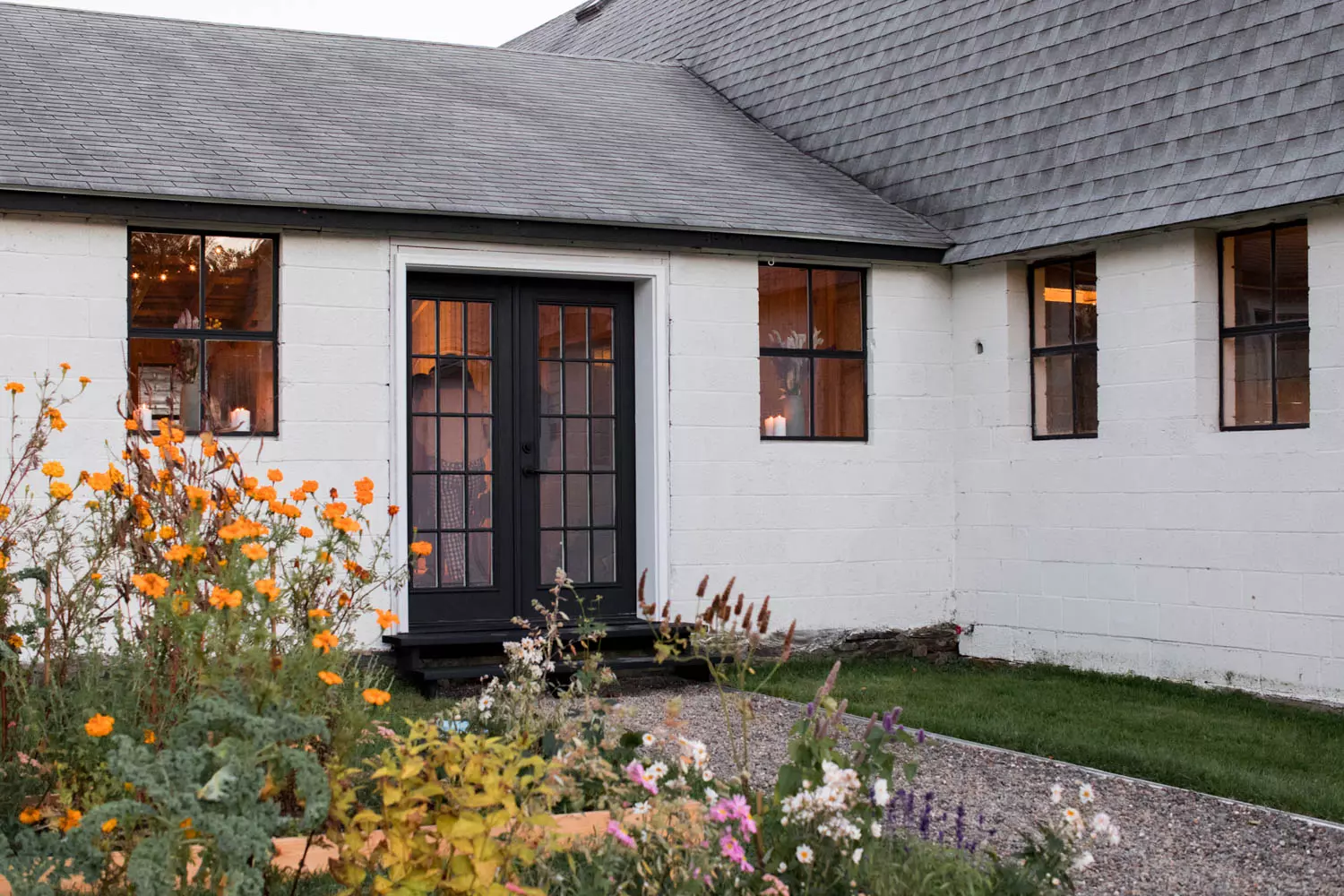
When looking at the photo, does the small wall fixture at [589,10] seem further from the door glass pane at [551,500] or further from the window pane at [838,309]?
the door glass pane at [551,500]

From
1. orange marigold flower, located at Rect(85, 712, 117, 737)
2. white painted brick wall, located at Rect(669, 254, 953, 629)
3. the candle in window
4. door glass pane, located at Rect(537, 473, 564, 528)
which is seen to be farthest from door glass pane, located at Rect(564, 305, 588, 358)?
orange marigold flower, located at Rect(85, 712, 117, 737)

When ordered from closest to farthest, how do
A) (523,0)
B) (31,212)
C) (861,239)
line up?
(31,212)
(861,239)
(523,0)

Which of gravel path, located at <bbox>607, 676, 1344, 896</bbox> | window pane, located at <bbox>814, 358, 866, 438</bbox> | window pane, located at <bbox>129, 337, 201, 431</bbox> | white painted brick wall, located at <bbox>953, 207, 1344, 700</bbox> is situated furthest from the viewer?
window pane, located at <bbox>814, 358, 866, 438</bbox>

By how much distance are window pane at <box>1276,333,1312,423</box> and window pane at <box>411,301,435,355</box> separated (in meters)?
5.28

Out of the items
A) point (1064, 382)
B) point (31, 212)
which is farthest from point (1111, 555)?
point (31, 212)

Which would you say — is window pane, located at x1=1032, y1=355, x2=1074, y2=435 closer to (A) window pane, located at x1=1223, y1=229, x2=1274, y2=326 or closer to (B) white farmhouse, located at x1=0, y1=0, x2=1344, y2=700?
(B) white farmhouse, located at x1=0, y1=0, x2=1344, y2=700

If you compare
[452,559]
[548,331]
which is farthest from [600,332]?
[452,559]

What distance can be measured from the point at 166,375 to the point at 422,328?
64.1 inches

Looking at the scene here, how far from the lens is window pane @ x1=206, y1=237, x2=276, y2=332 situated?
877cm

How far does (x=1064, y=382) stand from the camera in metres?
9.95

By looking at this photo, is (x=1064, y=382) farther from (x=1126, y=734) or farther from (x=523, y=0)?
(x=523, y=0)

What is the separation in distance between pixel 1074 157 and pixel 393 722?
596 cm

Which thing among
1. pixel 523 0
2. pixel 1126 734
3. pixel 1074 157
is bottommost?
pixel 1126 734

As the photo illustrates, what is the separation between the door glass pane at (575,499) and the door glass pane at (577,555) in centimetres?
8
